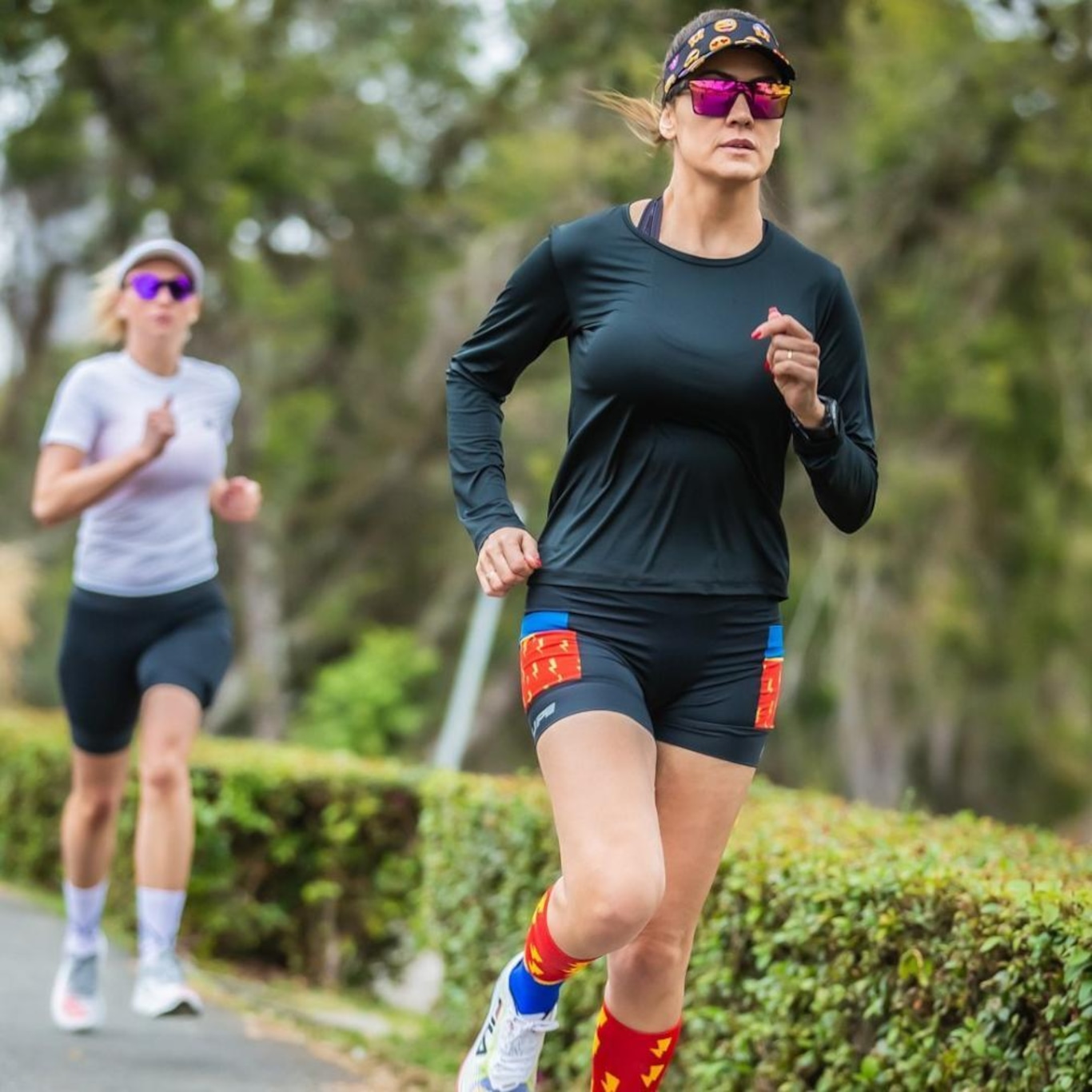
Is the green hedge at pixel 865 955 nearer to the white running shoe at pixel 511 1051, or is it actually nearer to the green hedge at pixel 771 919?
the green hedge at pixel 771 919

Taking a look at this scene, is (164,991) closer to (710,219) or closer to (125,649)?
(125,649)

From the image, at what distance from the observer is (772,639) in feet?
12.5

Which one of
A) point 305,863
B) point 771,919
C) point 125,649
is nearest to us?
point 771,919

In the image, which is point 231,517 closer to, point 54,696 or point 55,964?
point 55,964

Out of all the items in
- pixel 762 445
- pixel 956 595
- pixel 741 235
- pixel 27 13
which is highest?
pixel 27 13

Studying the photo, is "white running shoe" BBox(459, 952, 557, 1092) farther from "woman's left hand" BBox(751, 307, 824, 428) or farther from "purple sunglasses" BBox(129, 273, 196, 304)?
"purple sunglasses" BBox(129, 273, 196, 304)

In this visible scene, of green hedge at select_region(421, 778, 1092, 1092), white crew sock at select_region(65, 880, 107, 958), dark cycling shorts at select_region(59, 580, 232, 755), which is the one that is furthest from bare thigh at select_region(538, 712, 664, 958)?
white crew sock at select_region(65, 880, 107, 958)

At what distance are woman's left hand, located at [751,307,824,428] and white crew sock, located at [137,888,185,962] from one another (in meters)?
2.99

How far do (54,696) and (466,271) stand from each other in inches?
898

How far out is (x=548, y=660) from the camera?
12.0 feet

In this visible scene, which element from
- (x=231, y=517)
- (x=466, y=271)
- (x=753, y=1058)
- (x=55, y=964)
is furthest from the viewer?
(x=466, y=271)

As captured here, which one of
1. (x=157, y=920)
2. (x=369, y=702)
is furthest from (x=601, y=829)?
(x=369, y=702)

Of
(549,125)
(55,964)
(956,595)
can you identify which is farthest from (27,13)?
(549,125)

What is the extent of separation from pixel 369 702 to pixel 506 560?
17.0 m
